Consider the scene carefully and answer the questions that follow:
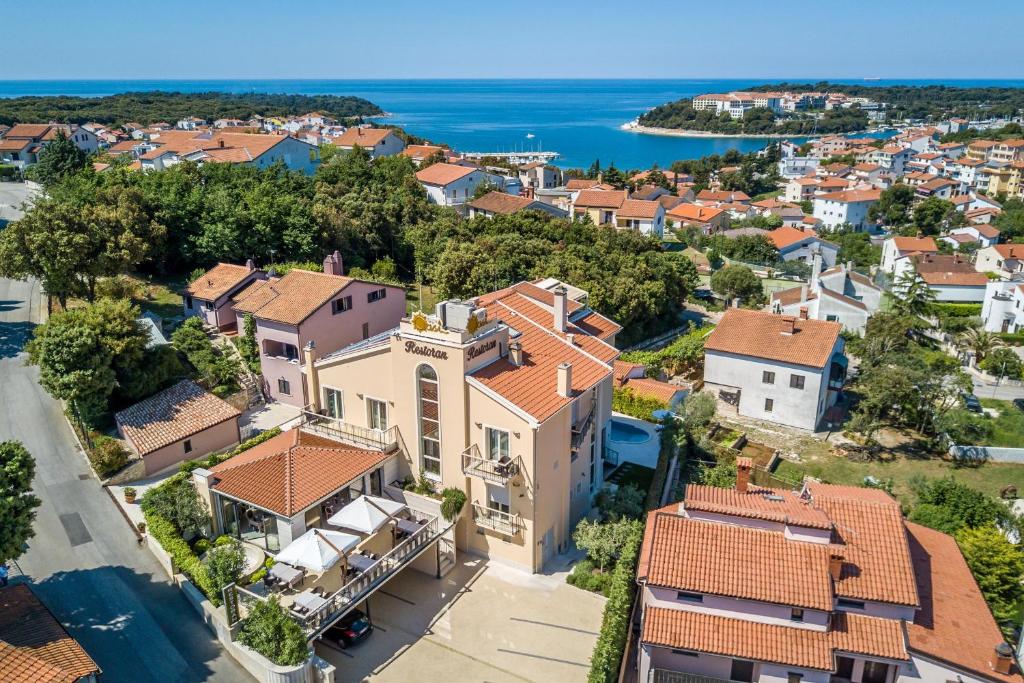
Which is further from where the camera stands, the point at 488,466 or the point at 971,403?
the point at 971,403

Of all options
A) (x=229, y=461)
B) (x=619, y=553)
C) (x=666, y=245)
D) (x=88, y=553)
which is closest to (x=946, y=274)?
(x=666, y=245)

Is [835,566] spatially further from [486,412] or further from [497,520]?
[486,412]

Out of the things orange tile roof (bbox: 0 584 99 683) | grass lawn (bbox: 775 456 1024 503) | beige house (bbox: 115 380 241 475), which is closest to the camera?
orange tile roof (bbox: 0 584 99 683)

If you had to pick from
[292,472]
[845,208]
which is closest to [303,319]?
[292,472]

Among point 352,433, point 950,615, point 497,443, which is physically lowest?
point 950,615

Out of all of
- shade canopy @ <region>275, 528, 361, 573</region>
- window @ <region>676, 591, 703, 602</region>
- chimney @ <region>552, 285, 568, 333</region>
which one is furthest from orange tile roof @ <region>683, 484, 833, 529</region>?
shade canopy @ <region>275, 528, 361, 573</region>

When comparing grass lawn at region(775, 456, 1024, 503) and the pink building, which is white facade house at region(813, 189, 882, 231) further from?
the pink building

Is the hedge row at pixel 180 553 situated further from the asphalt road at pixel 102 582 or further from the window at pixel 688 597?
the window at pixel 688 597
